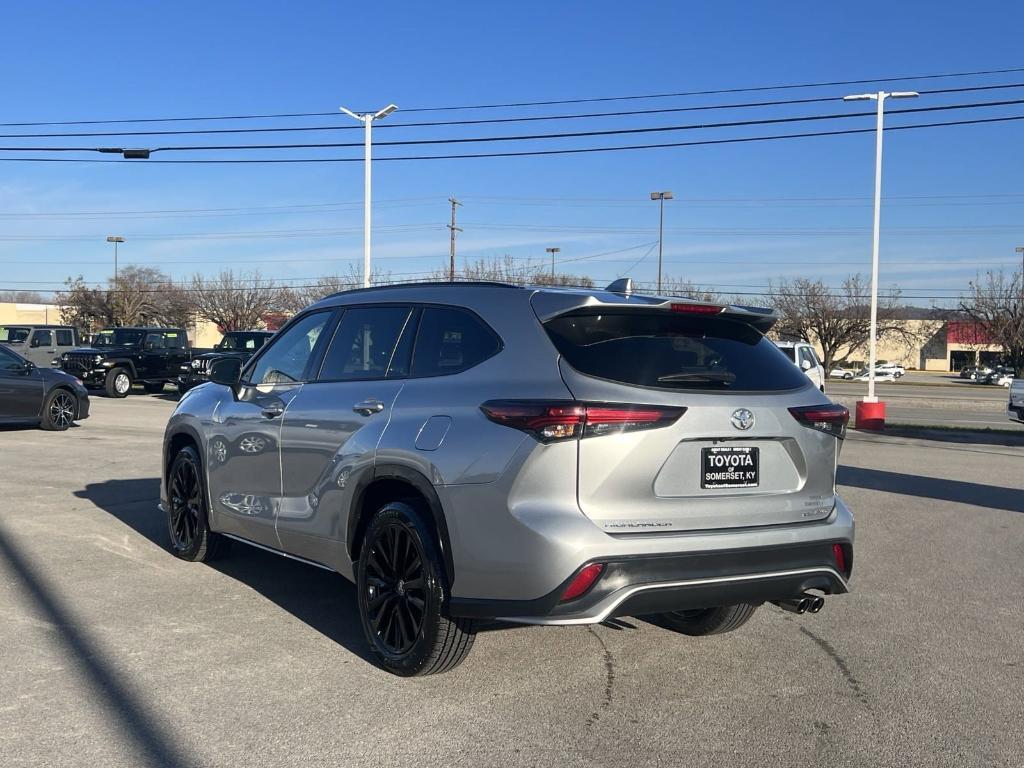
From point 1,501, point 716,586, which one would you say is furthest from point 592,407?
point 1,501

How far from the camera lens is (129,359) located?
2695cm

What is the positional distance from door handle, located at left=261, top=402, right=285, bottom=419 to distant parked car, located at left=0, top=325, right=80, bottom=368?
25144mm

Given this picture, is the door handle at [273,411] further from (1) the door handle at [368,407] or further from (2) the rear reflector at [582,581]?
(2) the rear reflector at [582,581]

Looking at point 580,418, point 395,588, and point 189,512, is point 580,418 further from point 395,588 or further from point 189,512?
point 189,512

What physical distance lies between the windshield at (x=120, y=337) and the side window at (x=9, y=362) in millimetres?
11799

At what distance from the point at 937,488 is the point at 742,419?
8.51 meters

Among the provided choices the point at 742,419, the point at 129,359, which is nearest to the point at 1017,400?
the point at 742,419

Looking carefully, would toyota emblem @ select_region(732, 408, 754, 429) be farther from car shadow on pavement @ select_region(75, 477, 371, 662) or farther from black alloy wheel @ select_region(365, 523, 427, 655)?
car shadow on pavement @ select_region(75, 477, 371, 662)

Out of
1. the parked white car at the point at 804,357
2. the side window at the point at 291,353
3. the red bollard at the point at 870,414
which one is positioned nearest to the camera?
the side window at the point at 291,353

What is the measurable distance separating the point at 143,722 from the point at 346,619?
1.71 metres

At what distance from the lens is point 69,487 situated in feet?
34.7

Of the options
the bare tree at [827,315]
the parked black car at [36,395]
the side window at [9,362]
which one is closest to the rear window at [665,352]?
the parked black car at [36,395]

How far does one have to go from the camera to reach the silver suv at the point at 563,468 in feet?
13.7

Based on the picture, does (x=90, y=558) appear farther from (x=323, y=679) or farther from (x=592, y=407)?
(x=592, y=407)
